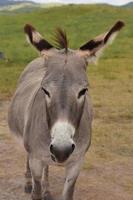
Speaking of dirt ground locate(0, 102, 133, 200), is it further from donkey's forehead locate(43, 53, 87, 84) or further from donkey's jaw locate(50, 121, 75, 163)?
donkey's jaw locate(50, 121, 75, 163)

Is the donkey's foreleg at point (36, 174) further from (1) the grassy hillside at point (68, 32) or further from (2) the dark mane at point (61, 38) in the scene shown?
(1) the grassy hillside at point (68, 32)

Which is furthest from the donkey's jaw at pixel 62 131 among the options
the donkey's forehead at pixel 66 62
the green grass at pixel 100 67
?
the green grass at pixel 100 67

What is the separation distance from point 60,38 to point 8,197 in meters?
4.43

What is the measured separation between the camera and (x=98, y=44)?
248 inches

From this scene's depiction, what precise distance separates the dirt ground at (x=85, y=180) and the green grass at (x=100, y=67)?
64 cm

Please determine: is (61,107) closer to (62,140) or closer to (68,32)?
(62,140)

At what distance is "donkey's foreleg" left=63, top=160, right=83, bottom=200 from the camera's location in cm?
751

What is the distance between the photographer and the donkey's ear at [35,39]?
252 inches

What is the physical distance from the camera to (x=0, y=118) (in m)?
16.8

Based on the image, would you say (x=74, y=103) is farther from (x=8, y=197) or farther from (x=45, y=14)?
(x=45, y=14)

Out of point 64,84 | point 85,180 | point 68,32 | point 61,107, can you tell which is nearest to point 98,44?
point 64,84

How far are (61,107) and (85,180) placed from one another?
5.28m

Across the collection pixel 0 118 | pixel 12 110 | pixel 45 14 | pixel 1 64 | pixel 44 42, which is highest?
pixel 44 42

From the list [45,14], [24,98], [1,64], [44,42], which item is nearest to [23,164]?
[24,98]
